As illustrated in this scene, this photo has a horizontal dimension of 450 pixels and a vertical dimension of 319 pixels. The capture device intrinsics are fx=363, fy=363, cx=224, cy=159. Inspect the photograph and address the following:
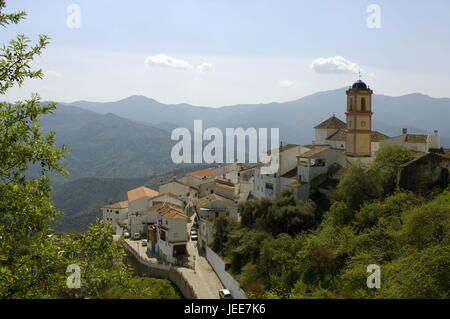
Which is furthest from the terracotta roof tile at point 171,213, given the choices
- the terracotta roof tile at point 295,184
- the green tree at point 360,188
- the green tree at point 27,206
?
the green tree at point 27,206

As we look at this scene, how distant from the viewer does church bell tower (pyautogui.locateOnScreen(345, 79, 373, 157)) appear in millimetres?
30453

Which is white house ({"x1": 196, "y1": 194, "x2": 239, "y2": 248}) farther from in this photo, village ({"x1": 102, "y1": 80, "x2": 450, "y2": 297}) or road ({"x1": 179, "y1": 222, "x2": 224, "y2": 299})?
road ({"x1": 179, "y1": 222, "x2": 224, "y2": 299})

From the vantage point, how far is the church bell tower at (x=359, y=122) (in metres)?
30.5

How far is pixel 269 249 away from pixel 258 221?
4.68m

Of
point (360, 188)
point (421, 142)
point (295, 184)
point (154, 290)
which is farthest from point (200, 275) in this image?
point (421, 142)

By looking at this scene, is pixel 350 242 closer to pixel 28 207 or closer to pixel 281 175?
pixel 281 175

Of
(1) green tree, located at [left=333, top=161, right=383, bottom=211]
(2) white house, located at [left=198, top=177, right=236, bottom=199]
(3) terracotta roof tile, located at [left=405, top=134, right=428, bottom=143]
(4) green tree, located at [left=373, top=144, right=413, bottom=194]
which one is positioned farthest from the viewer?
(2) white house, located at [left=198, top=177, right=236, bottom=199]

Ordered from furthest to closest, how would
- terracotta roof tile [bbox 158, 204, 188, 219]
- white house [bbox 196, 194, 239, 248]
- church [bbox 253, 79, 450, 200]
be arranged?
terracotta roof tile [bbox 158, 204, 188, 219] < white house [bbox 196, 194, 239, 248] < church [bbox 253, 79, 450, 200]

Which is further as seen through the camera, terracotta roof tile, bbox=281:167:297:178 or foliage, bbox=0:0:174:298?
terracotta roof tile, bbox=281:167:297:178

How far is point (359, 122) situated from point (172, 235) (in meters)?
18.3

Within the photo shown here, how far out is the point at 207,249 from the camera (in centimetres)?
2812

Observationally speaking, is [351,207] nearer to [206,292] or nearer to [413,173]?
[413,173]

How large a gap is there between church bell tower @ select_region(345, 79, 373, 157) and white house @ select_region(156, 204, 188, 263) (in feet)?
50.0

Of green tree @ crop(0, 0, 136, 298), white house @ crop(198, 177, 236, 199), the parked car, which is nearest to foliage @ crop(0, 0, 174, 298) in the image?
green tree @ crop(0, 0, 136, 298)
